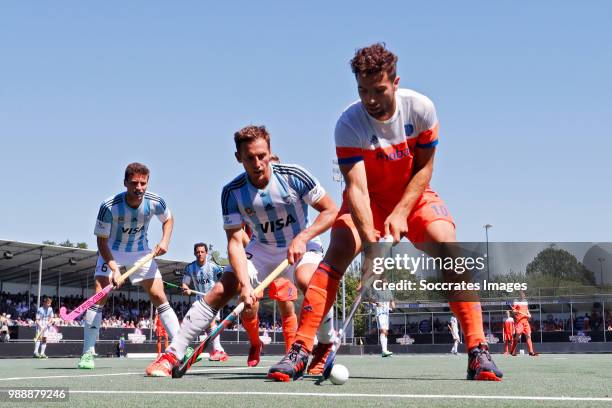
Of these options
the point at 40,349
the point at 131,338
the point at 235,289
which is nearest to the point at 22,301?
the point at 131,338

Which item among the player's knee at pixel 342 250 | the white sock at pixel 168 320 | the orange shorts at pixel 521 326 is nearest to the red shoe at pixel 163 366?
the player's knee at pixel 342 250

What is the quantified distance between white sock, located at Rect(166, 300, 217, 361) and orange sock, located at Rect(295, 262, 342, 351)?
1526 mm

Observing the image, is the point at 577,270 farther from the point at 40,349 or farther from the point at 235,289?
the point at 235,289

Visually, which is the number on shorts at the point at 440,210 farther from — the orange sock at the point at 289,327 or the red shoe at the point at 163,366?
the orange sock at the point at 289,327

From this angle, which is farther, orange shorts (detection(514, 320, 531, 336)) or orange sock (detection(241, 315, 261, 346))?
orange shorts (detection(514, 320, 531, 336))

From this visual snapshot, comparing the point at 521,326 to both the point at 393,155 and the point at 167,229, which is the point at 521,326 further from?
the point at 393,155

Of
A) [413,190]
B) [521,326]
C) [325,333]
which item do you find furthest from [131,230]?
[521,326]

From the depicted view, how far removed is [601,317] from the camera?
1674 inches

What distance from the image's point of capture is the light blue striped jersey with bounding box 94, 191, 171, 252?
10078 millimetres

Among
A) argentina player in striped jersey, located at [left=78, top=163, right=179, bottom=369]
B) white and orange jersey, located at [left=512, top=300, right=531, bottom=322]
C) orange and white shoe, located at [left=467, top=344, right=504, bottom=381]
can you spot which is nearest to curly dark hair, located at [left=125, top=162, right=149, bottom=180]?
argentina player in striped jersey, located at [left=78, top=163, right=179, bottom=369]

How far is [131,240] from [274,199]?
3997 millimetres

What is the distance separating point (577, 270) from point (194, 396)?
54.4m

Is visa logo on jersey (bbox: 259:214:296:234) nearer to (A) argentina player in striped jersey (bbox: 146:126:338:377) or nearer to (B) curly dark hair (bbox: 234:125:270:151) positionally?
(A) argentina player in striped jersey (bbox: 146:126:338:377)

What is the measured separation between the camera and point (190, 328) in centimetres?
671
